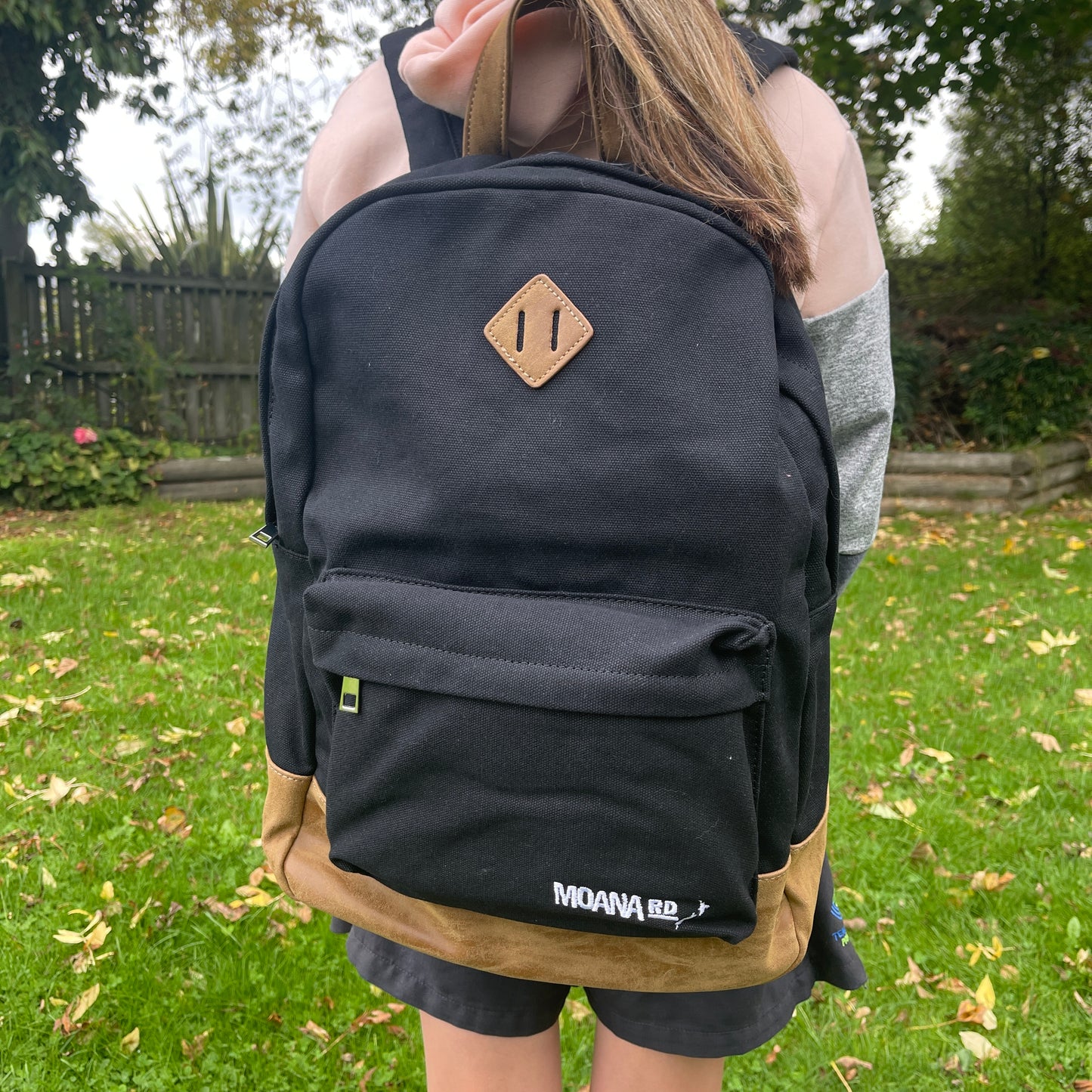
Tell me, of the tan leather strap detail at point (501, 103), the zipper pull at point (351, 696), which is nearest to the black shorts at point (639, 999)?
the zipper pull at point (351, 696)

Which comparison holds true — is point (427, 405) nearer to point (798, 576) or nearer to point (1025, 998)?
point (798, 576)

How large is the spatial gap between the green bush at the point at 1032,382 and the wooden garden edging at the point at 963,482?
36.3 inches

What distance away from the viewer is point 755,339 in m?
1.01

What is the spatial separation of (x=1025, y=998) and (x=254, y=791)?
8.08 ft

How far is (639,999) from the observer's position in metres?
1.29

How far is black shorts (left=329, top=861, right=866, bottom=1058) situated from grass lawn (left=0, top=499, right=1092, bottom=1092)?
1109 millimetres

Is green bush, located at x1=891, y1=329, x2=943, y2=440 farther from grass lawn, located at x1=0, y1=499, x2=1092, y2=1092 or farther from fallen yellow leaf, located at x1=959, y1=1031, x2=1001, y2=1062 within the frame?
fallen yellow leaf, located at x1=959, y1=1031, x2=1001, y2=1062

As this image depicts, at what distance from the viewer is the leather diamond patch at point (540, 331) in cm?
100

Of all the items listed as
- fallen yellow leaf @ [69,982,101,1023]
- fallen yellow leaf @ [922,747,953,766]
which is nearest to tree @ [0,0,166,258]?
fallen yellow leaf @ [69,982,101,1023]

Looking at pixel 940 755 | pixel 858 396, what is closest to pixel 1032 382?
pixel 940 755

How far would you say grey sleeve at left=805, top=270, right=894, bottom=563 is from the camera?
1211mm

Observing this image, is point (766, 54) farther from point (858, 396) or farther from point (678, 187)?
point (858, 396)

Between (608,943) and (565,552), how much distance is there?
0.48 metres

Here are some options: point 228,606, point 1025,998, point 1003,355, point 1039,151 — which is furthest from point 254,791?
point 1039,151
